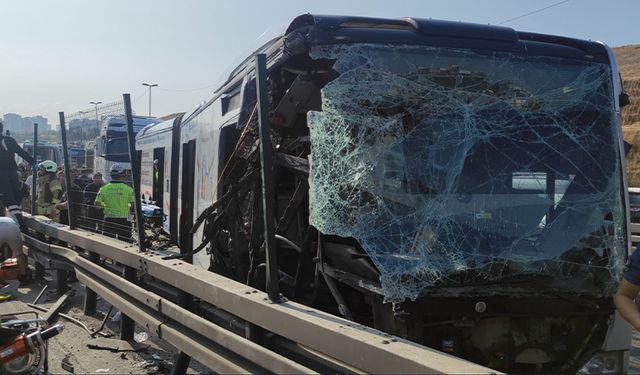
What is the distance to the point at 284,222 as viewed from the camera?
4.05 m

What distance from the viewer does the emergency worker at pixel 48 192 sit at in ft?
35.9

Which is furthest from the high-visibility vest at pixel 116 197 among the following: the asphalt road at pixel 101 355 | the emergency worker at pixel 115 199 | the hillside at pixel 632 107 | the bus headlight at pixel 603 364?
the hillside at pixel 632 107

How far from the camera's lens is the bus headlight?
11.6 feet

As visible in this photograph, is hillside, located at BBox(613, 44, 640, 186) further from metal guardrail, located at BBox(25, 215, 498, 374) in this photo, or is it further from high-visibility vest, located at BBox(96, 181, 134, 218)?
metal guardrail, located at BBox(25, 215, 498, 374)

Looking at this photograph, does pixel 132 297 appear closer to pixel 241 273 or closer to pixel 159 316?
pixel 159 316

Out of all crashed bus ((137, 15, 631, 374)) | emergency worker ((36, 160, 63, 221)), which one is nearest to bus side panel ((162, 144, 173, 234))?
emergency worker ((36, 160, 63, 221))

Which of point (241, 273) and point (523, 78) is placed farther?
point (241, 273)

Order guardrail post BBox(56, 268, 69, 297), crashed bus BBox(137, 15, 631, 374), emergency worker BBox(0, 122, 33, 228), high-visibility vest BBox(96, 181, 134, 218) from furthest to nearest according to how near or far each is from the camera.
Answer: emergency worker BBox(0, 122, 33, 228) → guardrail post BBox(56, 268, 69, 297) → high-visibility vest BBox(96, 181, 134, 218) → crashed bus BBox(137, 15, 631, 374)

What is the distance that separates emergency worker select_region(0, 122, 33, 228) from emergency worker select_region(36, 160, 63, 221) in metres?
1.35

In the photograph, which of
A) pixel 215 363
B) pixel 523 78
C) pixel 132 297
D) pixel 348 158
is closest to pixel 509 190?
pixel 523 78

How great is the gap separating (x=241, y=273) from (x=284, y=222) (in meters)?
0.91

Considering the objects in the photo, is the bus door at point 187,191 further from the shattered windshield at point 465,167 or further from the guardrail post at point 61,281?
the shattered windshield at point 465,167

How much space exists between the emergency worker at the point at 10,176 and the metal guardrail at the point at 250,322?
4270 mm

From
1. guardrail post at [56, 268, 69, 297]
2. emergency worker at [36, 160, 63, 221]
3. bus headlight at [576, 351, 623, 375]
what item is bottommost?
guardrail post at [56, 268, 69, 297]
